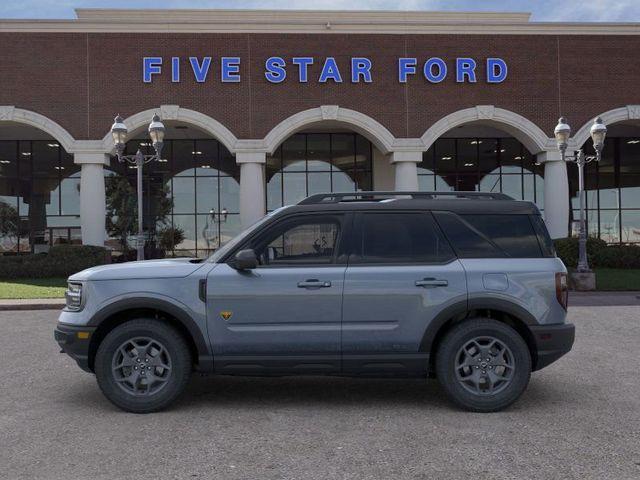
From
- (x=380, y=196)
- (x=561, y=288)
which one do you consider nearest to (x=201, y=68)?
(x=380, y=196)

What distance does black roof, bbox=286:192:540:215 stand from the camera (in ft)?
18.0

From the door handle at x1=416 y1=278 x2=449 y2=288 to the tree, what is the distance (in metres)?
25.5

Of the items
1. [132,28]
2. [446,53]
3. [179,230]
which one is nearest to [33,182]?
[179,230]

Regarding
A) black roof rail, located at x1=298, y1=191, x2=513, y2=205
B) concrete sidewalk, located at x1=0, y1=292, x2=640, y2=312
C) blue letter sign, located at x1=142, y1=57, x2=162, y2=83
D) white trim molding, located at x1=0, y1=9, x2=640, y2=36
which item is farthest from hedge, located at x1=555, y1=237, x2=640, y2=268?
black roof rail, located at x1=298, y1=191, x2=513, y2=205

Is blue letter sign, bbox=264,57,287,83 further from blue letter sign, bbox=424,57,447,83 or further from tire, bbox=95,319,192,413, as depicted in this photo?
tire, bbox=95,319,192,413

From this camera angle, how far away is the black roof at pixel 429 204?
547 centimetres

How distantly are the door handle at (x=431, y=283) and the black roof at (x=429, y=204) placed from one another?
2.34ft

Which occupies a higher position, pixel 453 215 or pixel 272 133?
pixel 272 133

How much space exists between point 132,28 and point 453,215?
21.4 m

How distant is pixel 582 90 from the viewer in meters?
23.8

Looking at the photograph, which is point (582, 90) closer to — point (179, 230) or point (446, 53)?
point (446, 53)

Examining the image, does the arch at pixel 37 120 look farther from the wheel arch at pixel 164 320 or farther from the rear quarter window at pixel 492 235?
the rear quarter window at pixel 492 235

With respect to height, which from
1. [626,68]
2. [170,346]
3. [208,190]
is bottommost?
[170,346]

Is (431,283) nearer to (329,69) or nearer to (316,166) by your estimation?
(329,69)
